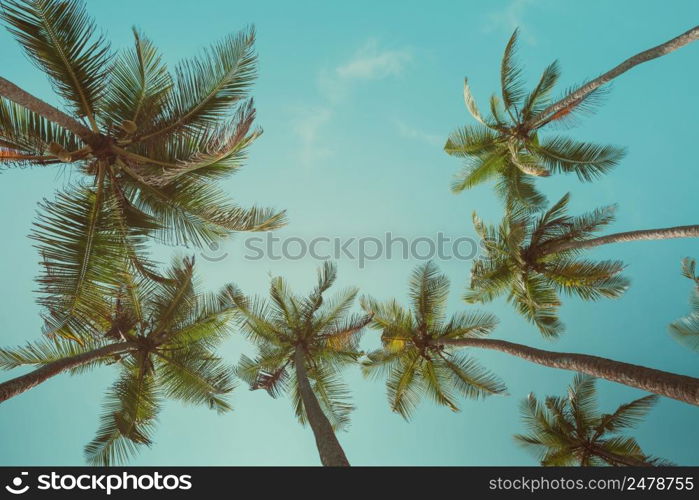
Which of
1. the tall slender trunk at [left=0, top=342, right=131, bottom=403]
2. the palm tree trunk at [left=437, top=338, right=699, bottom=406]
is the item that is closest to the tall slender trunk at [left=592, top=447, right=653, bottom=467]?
the palm tree trunk at [left=437, top=338, right=699, bottom=406]

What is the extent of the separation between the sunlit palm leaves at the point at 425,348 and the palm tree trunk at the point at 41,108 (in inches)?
352

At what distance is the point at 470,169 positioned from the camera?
57.5ft

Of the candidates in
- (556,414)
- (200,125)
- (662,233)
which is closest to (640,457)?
(556,414)

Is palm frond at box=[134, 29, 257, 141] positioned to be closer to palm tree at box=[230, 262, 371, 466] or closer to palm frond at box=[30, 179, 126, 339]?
palm frond at box=[30, 179, 126, 339]

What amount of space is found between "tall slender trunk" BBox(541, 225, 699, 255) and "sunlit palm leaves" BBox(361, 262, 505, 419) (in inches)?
112

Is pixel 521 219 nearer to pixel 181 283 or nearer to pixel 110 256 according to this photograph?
pixel 181 283

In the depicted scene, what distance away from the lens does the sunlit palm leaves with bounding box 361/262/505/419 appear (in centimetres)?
1353

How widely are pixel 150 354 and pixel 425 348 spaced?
24.8 feet

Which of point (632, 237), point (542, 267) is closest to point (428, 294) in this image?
point (542, 267)

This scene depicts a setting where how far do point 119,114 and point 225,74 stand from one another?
204 cm

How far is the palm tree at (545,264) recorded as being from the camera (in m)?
13.2

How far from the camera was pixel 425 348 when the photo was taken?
1356cm

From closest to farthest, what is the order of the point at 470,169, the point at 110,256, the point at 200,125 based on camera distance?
the point at 110,256
the point at 200,125
the point at 470,169

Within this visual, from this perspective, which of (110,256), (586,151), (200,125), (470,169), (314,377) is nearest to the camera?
(110,256)
